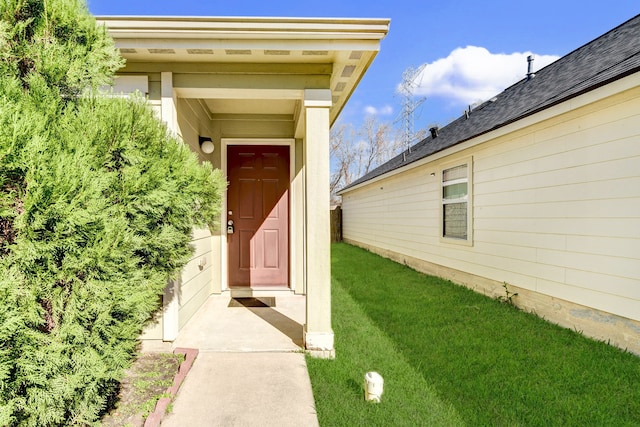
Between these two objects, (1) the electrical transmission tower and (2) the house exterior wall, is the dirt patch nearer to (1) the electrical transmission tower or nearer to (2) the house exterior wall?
(2) the house exterior wall

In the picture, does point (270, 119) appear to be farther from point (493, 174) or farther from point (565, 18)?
point (565, 18)

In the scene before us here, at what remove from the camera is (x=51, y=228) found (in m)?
1.48

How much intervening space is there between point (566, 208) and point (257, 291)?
3.98 m

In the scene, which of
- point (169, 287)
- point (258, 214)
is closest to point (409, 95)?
point (258, 214)

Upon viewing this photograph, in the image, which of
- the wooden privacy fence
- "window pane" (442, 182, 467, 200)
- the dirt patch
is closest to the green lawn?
the dirt patch

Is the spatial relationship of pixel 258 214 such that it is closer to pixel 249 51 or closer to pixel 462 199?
pixel 249 51

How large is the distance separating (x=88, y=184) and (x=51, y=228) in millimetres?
241

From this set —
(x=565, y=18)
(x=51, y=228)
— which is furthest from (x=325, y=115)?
(x=565, y=18)

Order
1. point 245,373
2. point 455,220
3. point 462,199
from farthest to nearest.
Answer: point 455,220
point 462,199
point 245,373

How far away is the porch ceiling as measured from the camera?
8.32ft

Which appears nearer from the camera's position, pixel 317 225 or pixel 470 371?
pixel 470 371

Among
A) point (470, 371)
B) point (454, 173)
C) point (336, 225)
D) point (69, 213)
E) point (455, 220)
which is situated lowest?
point (470, 371)

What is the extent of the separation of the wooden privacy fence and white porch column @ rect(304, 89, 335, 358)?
12.6 m

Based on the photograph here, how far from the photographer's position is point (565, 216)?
373 cm
